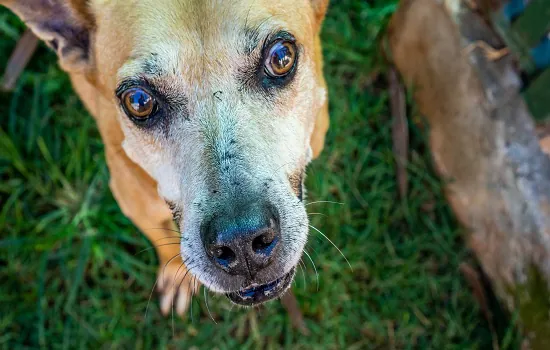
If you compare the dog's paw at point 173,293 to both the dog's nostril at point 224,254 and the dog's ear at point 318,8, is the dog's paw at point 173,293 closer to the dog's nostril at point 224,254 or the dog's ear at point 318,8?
the dog's nostril at point 224,254

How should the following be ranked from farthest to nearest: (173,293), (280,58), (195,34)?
(173,293)
(280,58)
(195,34)

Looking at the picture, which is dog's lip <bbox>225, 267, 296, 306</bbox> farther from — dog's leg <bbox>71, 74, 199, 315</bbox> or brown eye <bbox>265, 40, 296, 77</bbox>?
brown eye <bbox>265, 40, 296, 77</bbox>

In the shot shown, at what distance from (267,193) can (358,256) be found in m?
2.01

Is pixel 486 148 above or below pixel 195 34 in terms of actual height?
below

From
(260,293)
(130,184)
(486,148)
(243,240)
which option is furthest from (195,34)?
(486,148)

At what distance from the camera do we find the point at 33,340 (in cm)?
376

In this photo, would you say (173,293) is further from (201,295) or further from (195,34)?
(195,34)

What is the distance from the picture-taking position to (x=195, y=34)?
212 centimetres

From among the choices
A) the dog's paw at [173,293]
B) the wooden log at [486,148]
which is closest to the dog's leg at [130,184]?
the dog's paw at [173,293]

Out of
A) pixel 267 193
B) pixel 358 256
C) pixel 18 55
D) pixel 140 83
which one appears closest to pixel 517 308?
pixel 358 256

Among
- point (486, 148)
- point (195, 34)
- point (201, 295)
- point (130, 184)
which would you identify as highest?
point (195, 34)

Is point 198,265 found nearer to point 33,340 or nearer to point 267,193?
point 267,193

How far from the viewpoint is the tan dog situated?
2.08 metres

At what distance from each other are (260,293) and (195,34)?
3.87 ft
